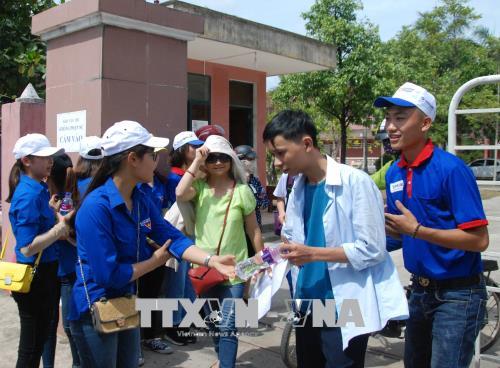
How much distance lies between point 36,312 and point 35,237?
50 centimetres

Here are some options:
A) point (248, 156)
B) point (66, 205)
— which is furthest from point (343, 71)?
point (66, 205)

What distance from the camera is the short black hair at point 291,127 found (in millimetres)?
2396

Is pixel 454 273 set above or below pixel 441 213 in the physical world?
below

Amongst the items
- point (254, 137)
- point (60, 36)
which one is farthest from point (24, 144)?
point (254, 137)

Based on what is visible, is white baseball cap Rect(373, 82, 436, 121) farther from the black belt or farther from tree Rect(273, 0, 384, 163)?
tree Rect(273, 0, 384, 163)

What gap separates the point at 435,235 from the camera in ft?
7.73

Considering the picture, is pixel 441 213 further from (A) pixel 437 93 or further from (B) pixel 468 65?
(B) pixel 468 65

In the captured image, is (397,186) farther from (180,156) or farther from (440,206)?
(180,156)

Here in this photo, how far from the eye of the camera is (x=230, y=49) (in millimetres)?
10453

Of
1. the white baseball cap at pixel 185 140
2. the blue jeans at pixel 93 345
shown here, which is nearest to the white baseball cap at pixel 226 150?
the white baseball cap at pixel 185 140

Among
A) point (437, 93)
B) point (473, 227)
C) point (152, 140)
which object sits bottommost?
point (473, 227)

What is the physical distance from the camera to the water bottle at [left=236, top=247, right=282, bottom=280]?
2.49m

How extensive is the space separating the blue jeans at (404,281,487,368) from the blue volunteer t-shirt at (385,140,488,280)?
0.09 m

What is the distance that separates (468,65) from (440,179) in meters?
32.7
